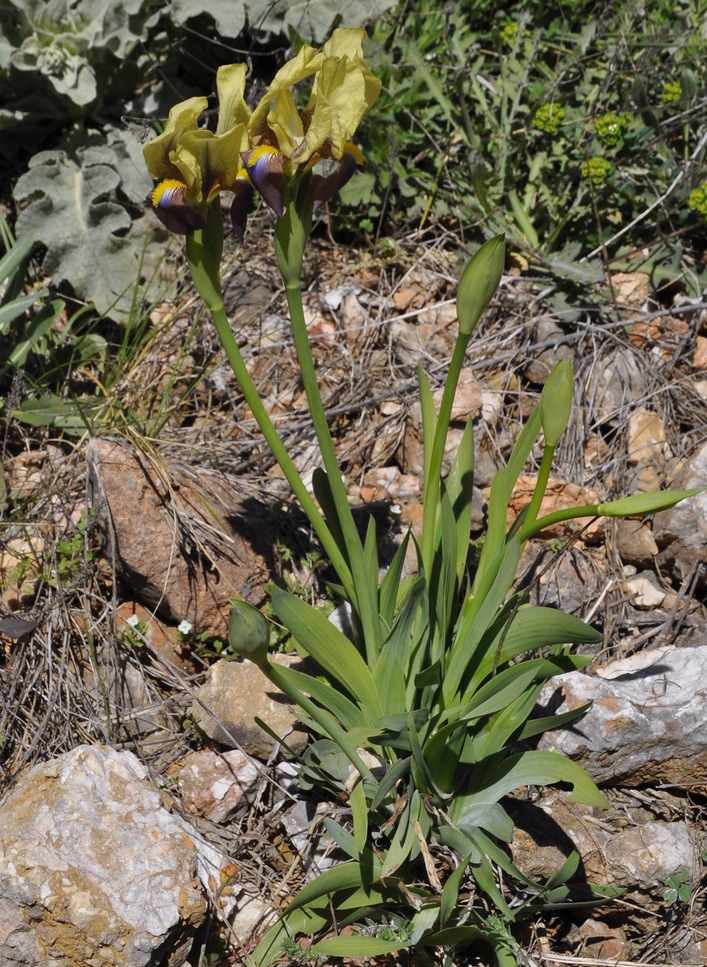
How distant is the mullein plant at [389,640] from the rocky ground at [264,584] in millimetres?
208

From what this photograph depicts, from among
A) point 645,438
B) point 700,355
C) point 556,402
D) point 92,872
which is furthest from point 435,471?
point 700,355

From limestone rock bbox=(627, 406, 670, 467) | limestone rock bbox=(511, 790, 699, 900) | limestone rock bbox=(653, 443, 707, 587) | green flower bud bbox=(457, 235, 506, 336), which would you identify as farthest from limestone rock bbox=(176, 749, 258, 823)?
limestone rock bbox=(627, 406, 670, 467)

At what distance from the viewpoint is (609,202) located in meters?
3.25

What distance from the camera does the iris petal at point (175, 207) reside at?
156 centimetres

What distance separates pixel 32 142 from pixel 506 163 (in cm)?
201

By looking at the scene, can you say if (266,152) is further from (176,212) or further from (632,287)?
(632,287)

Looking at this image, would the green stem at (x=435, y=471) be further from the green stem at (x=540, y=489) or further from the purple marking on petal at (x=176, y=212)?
the purple marking on petal at (x=176, y=212)

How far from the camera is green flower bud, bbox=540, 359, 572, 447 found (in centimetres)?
165

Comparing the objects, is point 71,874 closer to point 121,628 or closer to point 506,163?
point 121,628

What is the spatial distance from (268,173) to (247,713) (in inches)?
50.9

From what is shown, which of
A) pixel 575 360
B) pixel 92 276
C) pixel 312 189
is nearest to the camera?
pixel 312 189

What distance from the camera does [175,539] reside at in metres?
2.38

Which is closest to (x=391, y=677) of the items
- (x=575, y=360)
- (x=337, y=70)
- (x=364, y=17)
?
(x=337, y=70)

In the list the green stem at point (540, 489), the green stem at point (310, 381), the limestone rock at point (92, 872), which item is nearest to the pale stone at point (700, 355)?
the green stem at point (540, 489)
